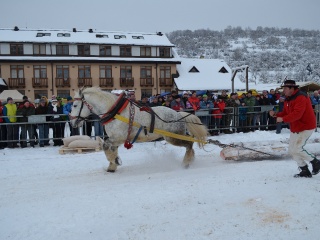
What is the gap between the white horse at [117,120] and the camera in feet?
24.6

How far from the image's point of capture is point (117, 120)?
750cm

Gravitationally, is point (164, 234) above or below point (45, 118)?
below

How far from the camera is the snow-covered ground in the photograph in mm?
4051

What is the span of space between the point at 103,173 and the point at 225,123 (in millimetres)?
7541

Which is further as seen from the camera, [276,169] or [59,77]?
[59,77]

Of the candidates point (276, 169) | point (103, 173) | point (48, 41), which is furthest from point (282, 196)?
point (48, 41)

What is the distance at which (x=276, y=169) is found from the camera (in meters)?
6.89

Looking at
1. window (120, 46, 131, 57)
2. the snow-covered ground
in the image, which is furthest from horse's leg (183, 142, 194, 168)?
window (120, 46, 131, 57)

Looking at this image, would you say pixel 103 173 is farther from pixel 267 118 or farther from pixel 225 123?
pixel 267 118

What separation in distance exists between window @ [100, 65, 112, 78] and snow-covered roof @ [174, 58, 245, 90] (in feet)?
31.7

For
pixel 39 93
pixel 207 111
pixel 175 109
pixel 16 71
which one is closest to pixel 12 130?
pixel 175 109

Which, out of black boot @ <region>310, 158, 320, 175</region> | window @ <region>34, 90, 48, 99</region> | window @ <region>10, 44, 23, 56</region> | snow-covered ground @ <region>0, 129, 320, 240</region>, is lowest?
snow-covered ground @ <region>0, 129, 320, 240</region>

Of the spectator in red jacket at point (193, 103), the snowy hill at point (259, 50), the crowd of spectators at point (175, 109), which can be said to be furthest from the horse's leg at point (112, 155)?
the snowy hill at point (259, 50)

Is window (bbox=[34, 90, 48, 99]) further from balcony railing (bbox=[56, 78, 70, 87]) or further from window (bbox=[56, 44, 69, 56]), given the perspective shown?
window (bbox=[56, 44, 69, 56])
